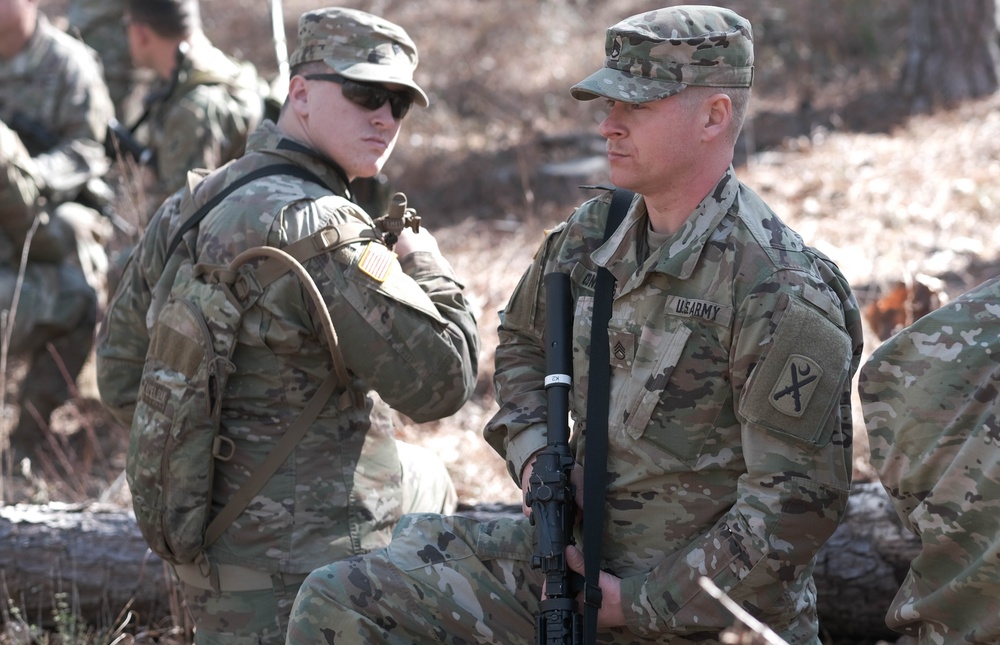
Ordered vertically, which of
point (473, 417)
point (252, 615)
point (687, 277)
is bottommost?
point (473, 417)

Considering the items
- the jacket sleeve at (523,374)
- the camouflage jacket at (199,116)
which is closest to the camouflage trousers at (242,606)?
the jacket sleeve at (523,374)

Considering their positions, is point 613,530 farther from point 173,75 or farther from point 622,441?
point 173,75

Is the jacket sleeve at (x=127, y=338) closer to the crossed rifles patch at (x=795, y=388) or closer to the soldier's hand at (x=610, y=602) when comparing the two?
the soldier's hand at (x=610, y=602)

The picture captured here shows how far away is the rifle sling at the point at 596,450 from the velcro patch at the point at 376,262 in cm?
78

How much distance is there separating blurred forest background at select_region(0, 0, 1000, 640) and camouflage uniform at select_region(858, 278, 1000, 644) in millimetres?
2752

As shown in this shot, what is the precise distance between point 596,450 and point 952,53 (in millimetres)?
9619

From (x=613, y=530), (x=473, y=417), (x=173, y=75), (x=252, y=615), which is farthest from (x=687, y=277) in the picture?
(x=173, y=75)

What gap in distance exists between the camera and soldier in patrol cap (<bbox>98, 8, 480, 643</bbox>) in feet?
11.5

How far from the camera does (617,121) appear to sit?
282 centimetres

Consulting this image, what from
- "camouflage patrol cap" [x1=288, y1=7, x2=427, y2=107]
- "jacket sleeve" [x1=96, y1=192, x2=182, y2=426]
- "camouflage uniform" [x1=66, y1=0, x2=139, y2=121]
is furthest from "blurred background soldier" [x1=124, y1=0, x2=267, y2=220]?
"camouflage uniform" [x1=66, y1=0, x2=139, y2=121]

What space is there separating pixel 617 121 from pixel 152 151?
14.3ft

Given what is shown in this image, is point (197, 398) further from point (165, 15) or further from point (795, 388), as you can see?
point (165, 15)

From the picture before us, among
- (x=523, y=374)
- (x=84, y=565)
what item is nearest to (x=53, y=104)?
(x=84, y=565)

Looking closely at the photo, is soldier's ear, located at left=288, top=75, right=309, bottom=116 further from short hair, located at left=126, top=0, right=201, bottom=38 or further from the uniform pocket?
short hair, located at left=126, top=0, right=201, bottom=38
